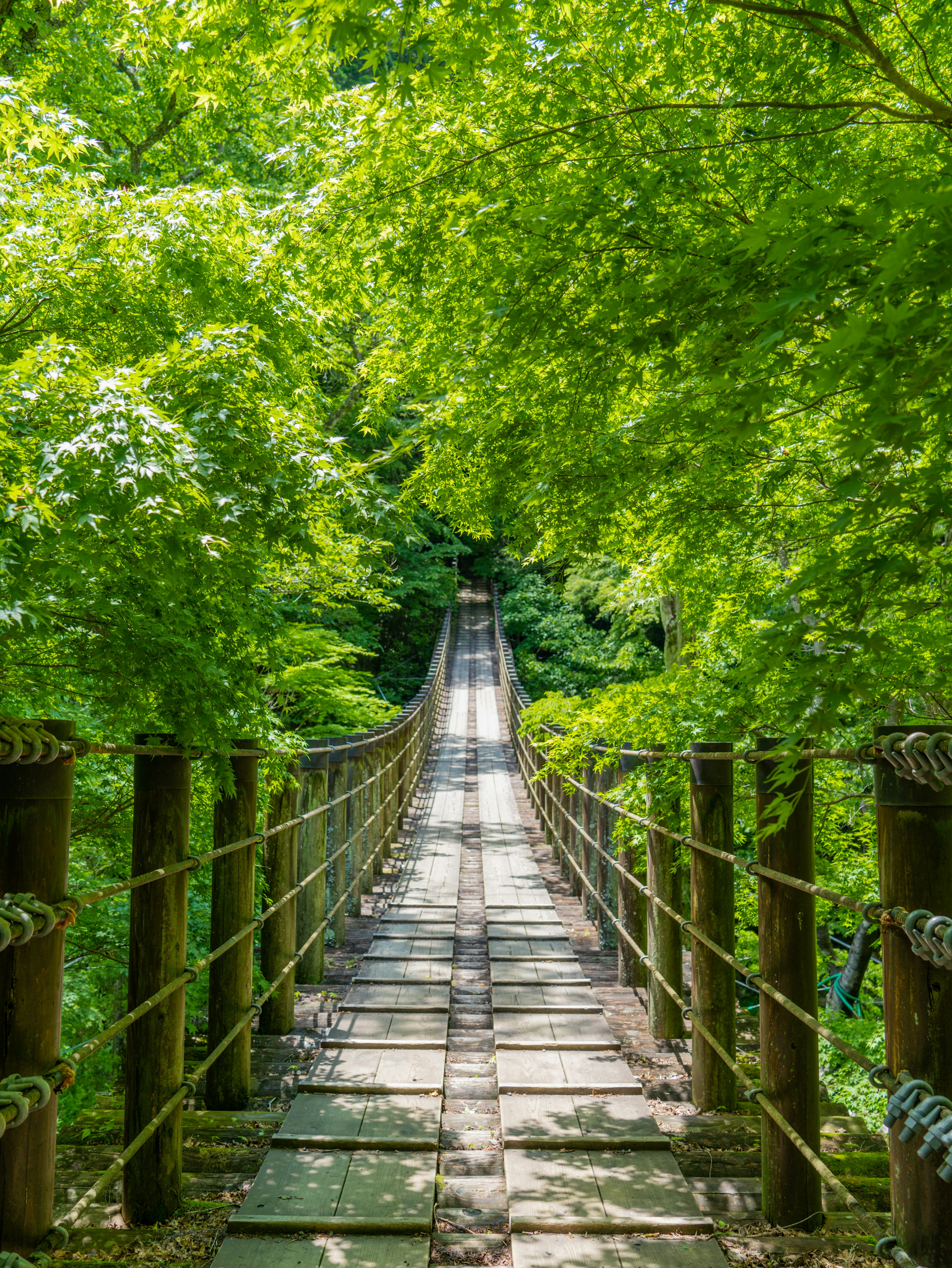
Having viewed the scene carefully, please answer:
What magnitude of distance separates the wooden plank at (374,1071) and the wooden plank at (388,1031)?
4 cm

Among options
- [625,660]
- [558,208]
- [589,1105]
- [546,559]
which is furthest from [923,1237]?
[625,660]

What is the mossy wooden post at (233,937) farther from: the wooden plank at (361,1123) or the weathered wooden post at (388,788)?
the weathered wooden post at (388,788)

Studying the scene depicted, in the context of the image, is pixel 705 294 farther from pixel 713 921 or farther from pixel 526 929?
pixel 526 929

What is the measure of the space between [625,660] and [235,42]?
637 inches

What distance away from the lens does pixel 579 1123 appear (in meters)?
2.88

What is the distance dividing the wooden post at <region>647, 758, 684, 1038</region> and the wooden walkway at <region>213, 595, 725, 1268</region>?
0.26 meters

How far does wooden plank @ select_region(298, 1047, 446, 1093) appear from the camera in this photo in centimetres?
319

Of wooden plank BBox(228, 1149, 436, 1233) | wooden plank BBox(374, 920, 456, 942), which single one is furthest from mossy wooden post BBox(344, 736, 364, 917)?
wooden plank BBox(228, 1149, 436, 1233)

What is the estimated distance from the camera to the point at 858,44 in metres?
2.30

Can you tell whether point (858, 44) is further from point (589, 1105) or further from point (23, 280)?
point (23, 280)

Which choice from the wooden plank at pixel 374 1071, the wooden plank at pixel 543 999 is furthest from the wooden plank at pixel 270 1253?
the wooden plank at pixel 543 999

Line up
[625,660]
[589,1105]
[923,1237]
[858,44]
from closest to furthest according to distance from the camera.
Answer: [923,1237]
[858,44]
[589,1105]
[625,660]

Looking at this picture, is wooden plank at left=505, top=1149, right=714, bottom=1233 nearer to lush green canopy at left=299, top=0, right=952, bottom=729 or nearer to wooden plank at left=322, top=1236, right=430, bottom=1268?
wooden plank at left=322, top=1236, right=430, bottom=1268

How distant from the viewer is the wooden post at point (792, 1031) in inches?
89.6
